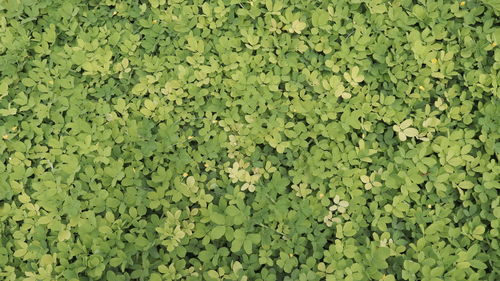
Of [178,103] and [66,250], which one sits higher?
[178,103]

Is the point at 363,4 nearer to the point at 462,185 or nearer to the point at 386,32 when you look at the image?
the point at 386,32

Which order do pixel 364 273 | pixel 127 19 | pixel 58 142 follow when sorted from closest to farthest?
pixel 364 273 → pixel 58 142 → pixel 127 19

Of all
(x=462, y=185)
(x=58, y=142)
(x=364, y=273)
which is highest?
(x=462, y=185)

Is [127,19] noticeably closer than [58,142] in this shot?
No

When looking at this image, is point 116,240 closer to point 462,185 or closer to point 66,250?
point 66,250

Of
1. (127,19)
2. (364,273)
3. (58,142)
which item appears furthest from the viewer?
(127,19)

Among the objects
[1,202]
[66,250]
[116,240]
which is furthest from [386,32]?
[1,202]
